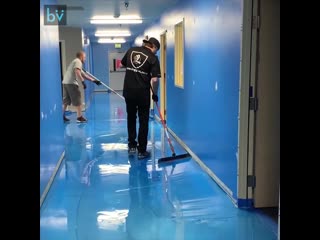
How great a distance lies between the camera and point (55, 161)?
4.49 metres

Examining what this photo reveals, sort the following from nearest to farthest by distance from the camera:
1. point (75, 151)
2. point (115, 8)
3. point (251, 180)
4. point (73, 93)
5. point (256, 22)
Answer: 1. point (256, 22)
2. point (251, 180)
3. point (75, 151)
4. point (115, 8)
5. point (73, 93)

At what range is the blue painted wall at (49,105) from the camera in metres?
3.55

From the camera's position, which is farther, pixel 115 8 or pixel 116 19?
pixel 116 19

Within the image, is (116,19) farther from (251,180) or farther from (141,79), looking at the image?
(251,180)

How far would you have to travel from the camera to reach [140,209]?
3.35m

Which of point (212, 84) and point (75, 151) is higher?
point (212, 84)

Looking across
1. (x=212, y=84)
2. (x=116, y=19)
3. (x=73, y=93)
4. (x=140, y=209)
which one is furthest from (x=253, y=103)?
(x=116, y=19)

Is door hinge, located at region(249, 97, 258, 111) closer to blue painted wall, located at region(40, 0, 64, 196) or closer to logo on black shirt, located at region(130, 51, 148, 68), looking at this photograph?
blue painted wall, located at region(40, 0, 64, 196)

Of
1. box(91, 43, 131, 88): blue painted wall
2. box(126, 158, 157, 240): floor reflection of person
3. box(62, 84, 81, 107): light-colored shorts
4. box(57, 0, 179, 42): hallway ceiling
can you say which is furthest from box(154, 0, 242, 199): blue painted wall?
box(91, 43, 131, 88): blue painted wall

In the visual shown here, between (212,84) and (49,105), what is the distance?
6.04 feet
